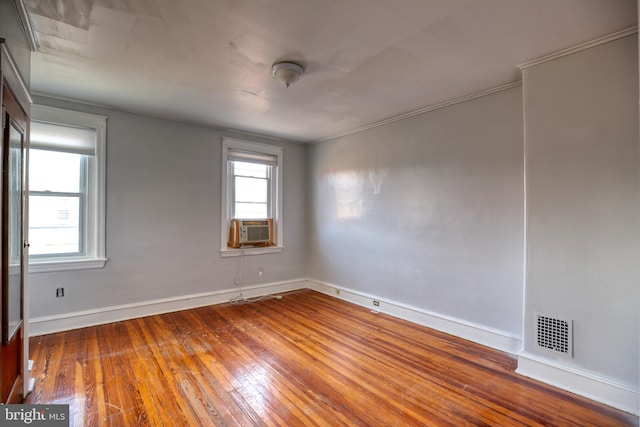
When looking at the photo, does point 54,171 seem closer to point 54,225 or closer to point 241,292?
point 54,225

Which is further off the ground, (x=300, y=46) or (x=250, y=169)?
(x=300, y=46)

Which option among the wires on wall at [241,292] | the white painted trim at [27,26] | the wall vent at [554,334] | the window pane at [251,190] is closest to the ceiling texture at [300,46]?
the white painted trim at [27,26]

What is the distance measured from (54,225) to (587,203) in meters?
4.89

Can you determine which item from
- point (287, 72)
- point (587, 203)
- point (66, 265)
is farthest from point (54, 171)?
point (587, 203)

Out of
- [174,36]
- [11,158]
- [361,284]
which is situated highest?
[174,36]

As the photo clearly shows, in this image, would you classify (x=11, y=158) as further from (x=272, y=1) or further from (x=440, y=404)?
(x=440, y=404)

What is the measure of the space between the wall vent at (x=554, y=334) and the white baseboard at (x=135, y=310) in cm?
347

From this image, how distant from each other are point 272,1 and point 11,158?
1.68 metres

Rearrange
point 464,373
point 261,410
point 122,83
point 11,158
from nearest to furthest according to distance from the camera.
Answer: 1. point 11,158
2. point 261,410
3. point 464,373
4. point 122,83

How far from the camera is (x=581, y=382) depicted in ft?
7.14

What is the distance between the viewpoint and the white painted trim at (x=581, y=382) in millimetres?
2002

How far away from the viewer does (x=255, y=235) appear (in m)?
4.59

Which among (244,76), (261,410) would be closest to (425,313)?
(261,410)

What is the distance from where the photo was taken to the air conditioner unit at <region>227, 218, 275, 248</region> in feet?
14.6
